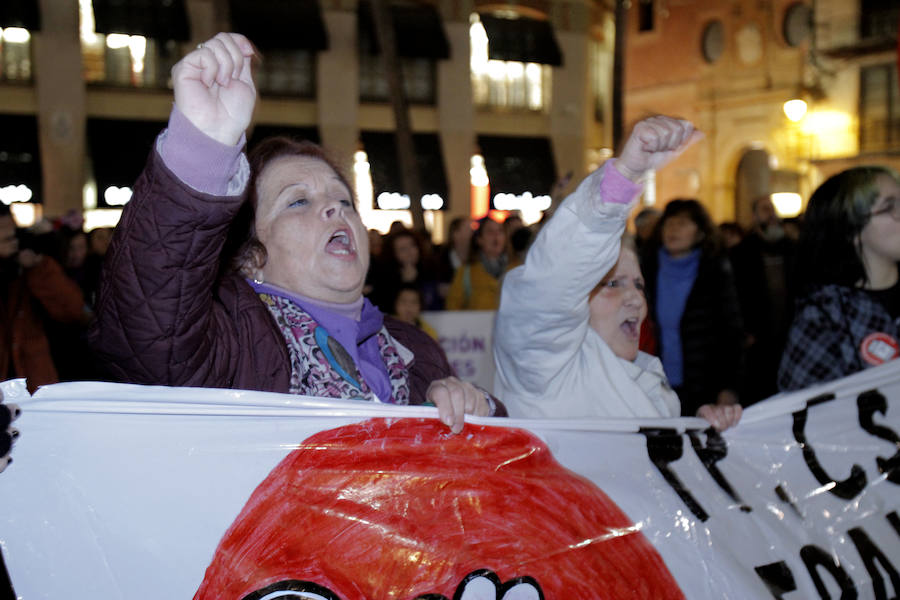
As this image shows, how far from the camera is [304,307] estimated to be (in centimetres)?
228

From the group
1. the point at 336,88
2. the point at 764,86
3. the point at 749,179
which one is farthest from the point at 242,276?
the point at 749,179

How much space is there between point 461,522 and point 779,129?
1053 inches

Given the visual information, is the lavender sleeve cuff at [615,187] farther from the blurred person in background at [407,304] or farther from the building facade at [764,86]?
the building facade at [764,86]

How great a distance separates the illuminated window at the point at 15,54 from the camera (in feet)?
60.1

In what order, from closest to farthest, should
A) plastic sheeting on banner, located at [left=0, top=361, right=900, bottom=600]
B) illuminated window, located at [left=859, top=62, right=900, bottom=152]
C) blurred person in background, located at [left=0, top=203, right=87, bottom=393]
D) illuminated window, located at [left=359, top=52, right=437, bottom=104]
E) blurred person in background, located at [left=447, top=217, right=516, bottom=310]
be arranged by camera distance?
plastic sheeting on banner, located at [left=0, top=361, right=900, bottom=600], blurred person in background, located at [left=0, top=203, right=87, bottom=393], blurred person in background, located at [left=447, top=217, right=516, bottom=310], illuminated window, located at [left=359, top=52, right=437, bottom=104], illuminated window, located at [left=859, top=62, right=900, bottom=152]

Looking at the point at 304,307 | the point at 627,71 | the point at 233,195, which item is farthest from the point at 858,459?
the point at 627,71

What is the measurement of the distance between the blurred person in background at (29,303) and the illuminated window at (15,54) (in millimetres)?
14832

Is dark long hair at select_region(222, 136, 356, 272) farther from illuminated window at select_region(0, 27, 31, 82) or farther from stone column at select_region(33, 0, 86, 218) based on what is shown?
illuminated window at select_region(0, 27, 31, 82)

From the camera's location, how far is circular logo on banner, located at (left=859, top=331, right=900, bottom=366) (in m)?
3.21

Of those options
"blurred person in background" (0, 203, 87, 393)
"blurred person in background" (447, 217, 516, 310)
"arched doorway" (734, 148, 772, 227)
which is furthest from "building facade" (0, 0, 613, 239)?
"blurred person in background" (0, 203, 87, 393)

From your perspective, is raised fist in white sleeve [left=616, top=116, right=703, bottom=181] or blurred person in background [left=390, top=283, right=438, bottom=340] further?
blurred person in background [left=390, top=283, right=438, bottom=340]

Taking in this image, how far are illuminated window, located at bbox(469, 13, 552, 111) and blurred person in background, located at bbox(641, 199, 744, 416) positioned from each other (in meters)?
17.2

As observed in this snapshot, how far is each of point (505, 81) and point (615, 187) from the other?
21.4m

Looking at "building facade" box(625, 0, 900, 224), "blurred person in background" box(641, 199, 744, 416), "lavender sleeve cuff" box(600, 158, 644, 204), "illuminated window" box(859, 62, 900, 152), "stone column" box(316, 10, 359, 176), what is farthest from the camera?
"building facade" box(625, 0, 900, 224)
